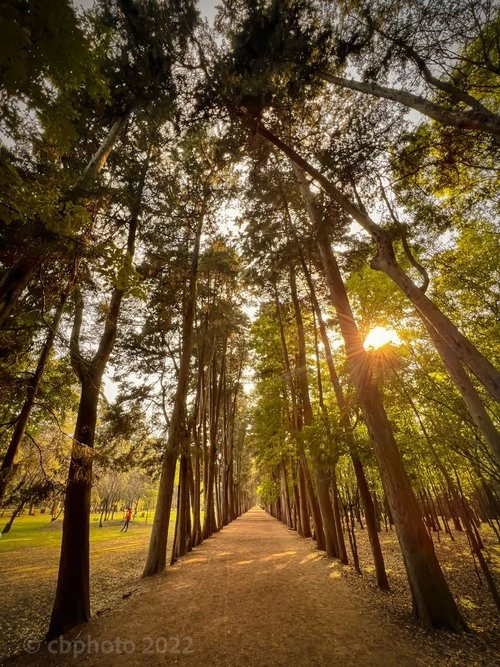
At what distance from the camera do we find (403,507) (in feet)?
15.8

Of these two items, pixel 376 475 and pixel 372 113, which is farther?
pixel 376 475

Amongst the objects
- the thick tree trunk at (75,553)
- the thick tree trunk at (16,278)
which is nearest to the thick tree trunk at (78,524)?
the thick tree trunk at (75,553)

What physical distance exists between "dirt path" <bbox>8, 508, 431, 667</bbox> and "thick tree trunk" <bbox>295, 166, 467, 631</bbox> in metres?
0.73

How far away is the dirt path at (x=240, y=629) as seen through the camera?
3.61 meters

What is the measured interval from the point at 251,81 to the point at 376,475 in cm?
1890

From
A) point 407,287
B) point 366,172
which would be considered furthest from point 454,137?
point 407,287

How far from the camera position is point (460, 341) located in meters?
4.05

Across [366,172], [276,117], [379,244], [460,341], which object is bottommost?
[460,341]

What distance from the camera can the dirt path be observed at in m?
3.61

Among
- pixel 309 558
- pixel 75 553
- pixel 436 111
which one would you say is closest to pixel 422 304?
pixel 436 111

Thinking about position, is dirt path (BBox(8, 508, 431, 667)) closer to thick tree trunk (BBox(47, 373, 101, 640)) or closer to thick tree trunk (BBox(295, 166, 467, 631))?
thick tree trunk (BBox(47, 373, 101, 640))

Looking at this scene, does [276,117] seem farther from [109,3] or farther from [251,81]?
[109,3]

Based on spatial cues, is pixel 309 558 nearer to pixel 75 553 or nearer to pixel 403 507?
pixel 403 507

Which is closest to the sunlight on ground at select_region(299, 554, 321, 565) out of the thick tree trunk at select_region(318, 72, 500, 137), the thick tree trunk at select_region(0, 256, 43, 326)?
the thick tree trunk at select_region(0, 256, 43, 326)
